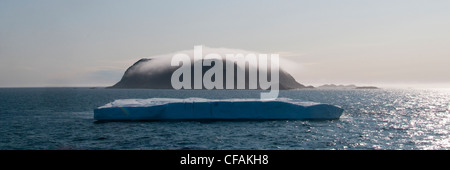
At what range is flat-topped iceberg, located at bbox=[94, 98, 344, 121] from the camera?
32719 millimetres

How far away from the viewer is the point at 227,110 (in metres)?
33.8

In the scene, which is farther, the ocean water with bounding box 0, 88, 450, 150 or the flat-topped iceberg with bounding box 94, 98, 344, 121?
the flat-topped iceberg with bounding box 94, 98, 344, 121

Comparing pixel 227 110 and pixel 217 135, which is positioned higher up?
pixel 227 110

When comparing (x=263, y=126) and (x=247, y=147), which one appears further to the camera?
(x=263, y=126)

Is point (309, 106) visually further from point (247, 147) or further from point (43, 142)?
point (43, 142)

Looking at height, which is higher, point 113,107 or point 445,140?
point 113,107

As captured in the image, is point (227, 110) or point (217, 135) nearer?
point (217, 135)

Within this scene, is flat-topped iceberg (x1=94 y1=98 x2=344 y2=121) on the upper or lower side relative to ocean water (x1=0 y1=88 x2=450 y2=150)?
upper

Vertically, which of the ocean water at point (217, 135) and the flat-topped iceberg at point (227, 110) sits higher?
the flat-topped iceberg at point (227, 110)

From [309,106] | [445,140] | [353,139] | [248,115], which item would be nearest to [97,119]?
[248,115]

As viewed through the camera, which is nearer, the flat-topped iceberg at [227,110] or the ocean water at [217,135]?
the ocean water at [217,135]

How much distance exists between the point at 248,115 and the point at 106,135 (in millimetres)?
14186

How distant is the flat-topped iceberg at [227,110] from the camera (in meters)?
32.7

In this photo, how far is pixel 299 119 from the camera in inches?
1364
